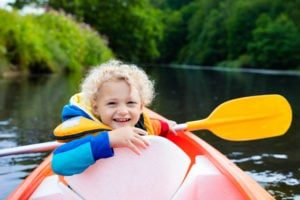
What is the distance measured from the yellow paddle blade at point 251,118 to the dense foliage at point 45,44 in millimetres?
9317

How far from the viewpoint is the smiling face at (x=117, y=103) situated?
6.67ft

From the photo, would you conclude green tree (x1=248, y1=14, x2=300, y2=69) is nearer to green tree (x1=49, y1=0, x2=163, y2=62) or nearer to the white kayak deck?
green tree (x1=49, y1=0, x2=163, y2=62)

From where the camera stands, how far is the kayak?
2043 mm

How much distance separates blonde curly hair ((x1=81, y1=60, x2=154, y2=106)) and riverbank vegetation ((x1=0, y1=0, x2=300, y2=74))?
19789 millimetres

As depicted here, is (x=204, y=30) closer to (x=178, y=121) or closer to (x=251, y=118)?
(x=178, y=121)

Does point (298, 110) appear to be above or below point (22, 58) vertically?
below

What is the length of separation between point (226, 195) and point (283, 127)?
2.05 feet

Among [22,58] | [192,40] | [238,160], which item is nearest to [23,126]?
[238,160]

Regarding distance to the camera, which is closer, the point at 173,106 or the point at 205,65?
the point at 173,106

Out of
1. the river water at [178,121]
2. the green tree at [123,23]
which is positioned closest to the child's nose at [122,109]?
the river water at [178,121]

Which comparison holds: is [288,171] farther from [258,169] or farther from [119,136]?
[119,136]

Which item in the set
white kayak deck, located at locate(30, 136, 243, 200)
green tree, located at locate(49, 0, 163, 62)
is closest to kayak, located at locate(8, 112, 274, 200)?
white kayak deck, located at locate(30, 136, 243, 200)

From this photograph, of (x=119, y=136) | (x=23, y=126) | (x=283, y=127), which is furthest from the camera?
(x=23, y=126)

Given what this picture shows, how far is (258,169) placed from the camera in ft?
11.8
